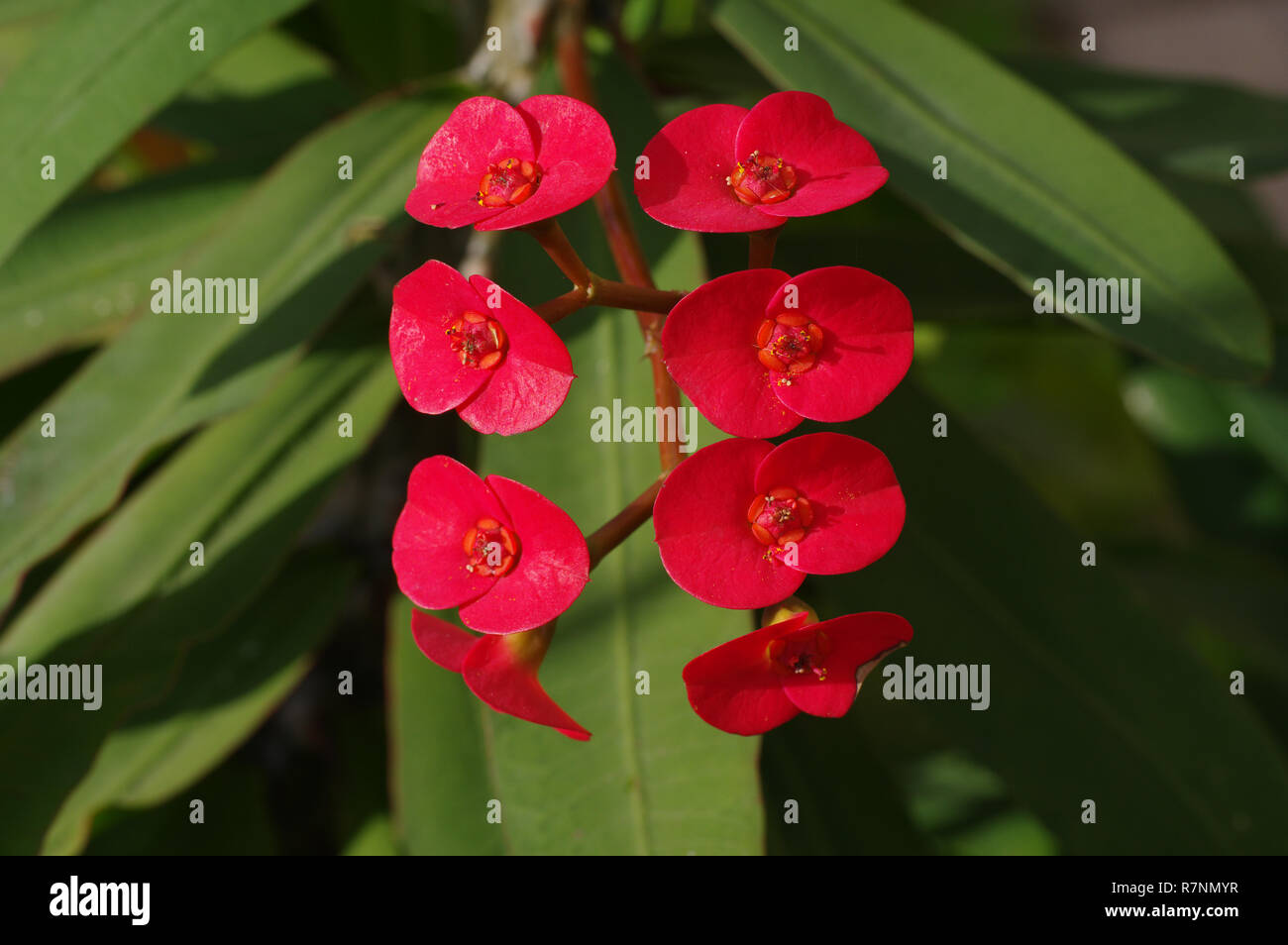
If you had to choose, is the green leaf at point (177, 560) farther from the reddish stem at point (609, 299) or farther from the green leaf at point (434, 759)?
the reddish stem at point (609, 299)

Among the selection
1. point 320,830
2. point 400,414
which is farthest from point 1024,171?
point 320,830

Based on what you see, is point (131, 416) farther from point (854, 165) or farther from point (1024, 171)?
point (1024, 171)

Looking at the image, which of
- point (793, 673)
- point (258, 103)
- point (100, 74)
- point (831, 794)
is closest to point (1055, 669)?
point (831, 794)

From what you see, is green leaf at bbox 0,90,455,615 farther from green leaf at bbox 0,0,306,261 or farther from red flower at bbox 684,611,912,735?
red flower at bbox 684,611,912,735

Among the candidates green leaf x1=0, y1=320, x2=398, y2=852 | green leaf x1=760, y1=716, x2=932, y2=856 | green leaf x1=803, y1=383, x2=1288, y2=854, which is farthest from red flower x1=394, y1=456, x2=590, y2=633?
green leaf x1=760, y1=716, x2=932, y2=856

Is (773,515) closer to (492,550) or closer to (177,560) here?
(492,550)

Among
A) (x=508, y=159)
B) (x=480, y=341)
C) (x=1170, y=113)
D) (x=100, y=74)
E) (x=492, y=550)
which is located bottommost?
(x=492, y=550)
